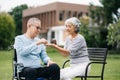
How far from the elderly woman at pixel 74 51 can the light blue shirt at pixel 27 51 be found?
0.50 meters

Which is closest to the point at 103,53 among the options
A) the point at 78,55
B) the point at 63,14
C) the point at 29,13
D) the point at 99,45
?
the point at 78,55

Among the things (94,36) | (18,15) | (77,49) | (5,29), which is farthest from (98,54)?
(18,15)

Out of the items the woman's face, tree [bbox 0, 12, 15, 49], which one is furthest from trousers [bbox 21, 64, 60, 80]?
tree [bbox 0, 12, 15, 49]

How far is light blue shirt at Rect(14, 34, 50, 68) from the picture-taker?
6897 millimetres

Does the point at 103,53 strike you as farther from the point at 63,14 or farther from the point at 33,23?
the point at 63,14

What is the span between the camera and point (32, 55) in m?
7.09

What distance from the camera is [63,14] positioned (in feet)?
267

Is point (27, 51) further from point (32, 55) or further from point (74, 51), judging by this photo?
point (74, 51)

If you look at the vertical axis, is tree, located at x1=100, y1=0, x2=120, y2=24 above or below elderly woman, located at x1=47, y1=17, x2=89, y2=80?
above

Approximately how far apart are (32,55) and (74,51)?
776 millimetres

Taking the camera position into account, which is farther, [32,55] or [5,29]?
[5,29]

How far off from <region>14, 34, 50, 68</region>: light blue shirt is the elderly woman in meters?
0.50

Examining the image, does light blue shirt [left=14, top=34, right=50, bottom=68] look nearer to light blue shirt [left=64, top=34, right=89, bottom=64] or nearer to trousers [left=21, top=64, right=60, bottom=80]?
trousers [left=21, top=64, right=60, bottom=80]

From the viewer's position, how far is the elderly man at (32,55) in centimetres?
681
